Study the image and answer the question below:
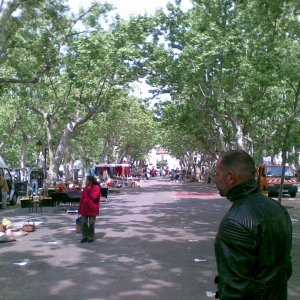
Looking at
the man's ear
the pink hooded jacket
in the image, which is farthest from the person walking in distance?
the man's ear

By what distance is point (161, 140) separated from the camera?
77375mm

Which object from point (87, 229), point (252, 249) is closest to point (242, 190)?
point (252, 249)

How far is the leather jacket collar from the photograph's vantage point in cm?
246

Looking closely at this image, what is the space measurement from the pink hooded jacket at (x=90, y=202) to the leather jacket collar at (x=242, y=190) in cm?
902

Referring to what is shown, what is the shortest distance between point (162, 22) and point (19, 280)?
21985 millimetres

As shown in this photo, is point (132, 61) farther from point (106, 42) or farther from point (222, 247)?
point (222, 247)

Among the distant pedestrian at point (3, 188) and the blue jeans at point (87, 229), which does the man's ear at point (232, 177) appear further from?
the distant pedestrian at point (3, 188)

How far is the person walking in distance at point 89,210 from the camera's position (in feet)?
36.5

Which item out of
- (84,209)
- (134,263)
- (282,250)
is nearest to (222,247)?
(282,250)

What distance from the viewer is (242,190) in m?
2.47

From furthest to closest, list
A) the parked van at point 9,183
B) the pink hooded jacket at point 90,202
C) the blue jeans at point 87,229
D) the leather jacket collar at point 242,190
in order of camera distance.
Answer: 1. the parked van at point 9,183
2. the pink hooded jacket at point 90,202
3. the blue jeans at point 87,229
4. the leather jacket collar at point 242,190

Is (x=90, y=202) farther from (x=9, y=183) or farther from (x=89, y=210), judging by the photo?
(x=9, y=183)

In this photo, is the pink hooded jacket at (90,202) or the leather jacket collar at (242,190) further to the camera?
the pink hooded jacket at (90,202)

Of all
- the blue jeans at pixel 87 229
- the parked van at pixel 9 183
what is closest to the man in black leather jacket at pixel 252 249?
the blue jeans at pixel 87 229
